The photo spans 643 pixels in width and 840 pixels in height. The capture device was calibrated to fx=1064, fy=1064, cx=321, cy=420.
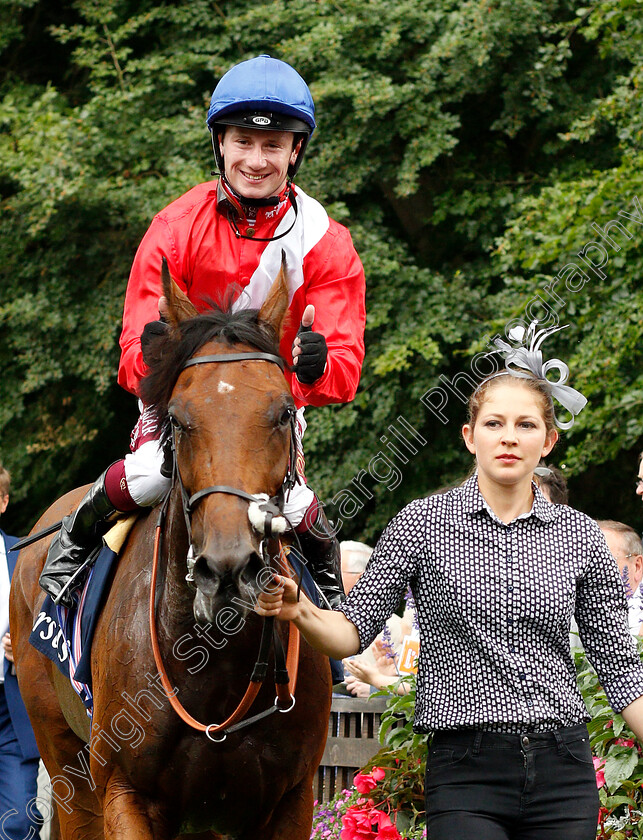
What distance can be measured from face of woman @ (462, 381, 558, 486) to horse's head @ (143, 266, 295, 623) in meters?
0.59

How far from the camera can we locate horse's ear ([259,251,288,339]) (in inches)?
132

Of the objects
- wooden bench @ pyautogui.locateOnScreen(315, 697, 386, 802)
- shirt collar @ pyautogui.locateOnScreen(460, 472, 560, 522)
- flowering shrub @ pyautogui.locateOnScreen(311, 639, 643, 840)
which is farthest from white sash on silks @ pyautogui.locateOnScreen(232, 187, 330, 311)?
wooden bench @ pyautogui.locateOnScreen(315, 697, 386, 802)

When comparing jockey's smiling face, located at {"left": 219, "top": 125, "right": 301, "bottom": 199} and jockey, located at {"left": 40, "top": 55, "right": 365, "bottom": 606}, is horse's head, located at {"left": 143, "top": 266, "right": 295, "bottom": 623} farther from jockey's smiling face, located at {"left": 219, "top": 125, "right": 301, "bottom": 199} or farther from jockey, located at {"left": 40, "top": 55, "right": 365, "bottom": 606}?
jockey's smiling face, located at {"left": 219, "top": 125, "right": 301, "bottom": 199}

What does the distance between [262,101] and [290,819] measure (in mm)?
2533

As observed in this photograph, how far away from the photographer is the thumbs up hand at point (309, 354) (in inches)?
130

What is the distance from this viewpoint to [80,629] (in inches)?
156

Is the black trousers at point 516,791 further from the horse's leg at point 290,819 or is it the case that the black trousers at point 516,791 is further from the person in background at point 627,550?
the person in background at point 627,550

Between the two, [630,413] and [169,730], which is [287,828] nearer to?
[169,730]

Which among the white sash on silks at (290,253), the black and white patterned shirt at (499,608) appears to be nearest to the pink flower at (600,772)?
the black and white patterned shirt at (499,608)

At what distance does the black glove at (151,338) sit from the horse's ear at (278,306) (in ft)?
1.03

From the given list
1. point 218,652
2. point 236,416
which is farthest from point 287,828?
point 236,416

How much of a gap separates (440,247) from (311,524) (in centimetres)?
826

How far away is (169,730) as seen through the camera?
3.35m

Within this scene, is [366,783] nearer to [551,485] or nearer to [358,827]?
[358,827]
